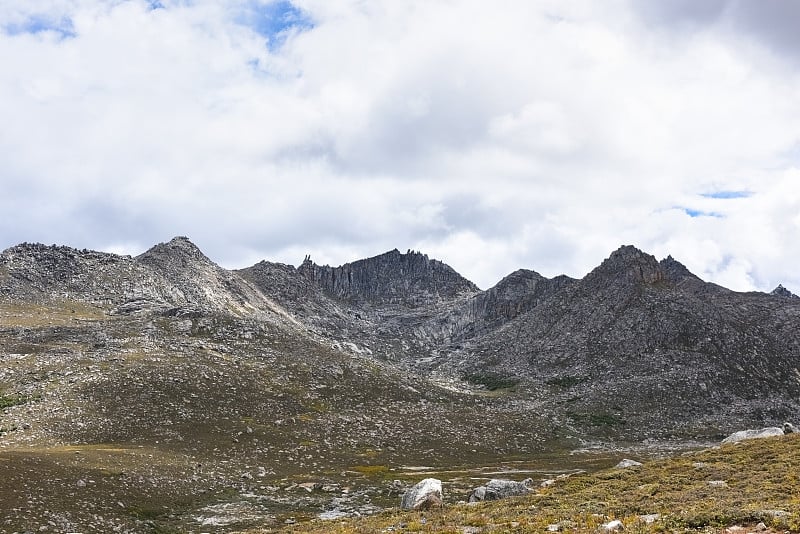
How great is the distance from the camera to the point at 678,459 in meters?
45.4

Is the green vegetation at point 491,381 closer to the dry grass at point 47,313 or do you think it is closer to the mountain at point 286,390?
the mountain at point 286,390

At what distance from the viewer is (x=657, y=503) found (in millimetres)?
28234

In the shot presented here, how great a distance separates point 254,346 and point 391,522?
72.7 metres

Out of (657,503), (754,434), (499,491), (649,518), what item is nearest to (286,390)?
(499,491)

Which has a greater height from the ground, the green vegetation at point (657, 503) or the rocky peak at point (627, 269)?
the rocky peak at point (627, 269)

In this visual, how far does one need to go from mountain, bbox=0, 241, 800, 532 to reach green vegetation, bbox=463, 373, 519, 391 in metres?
0.67

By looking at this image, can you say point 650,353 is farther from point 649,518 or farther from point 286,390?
point 649,518

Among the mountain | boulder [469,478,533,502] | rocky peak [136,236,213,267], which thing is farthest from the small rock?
rocky peak [136,236,213,267]

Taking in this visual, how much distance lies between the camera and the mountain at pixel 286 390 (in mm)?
44625

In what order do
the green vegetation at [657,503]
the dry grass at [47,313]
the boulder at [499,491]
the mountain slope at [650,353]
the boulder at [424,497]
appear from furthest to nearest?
the dry grass at [47,313]
the mountain slope at [650,353]
the boulder at [499,491]
the boulder at [424,497]
the green vegetation at [657,503]

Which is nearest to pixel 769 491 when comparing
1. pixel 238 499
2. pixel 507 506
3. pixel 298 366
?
pixel 507 506

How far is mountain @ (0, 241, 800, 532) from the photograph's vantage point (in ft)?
146

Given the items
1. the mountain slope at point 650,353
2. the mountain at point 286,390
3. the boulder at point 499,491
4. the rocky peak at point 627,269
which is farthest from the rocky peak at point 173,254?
the boulder at point 499,491

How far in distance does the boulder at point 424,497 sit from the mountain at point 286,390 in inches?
252
